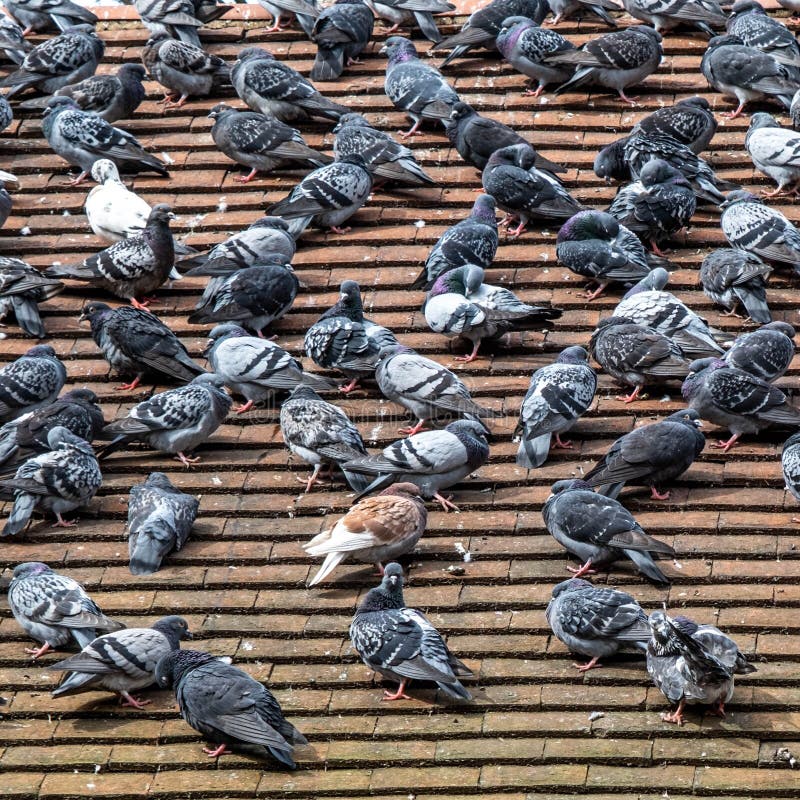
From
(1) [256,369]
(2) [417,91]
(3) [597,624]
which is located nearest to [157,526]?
(1) [256,369]

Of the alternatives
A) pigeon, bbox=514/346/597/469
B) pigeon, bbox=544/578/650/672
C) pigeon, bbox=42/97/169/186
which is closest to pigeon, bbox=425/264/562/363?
pigeon, bbox=514/346/597/469

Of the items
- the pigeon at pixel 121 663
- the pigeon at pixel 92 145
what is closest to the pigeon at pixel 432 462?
the pigeon at pixel 121 663

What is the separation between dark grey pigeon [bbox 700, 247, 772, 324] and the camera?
1373 cm

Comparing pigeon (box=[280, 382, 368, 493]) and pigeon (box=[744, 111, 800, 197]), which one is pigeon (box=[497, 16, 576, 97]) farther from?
pigeon (box=[280, 382, 368, 493])

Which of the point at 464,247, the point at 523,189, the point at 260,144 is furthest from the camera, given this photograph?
the point at 260,144

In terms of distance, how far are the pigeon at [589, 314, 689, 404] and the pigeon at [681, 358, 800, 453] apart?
0.38 metres

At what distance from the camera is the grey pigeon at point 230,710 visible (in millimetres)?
10586

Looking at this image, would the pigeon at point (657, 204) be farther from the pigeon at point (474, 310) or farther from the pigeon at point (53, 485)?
the pigeon at point (53, 485)

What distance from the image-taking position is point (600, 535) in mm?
11711

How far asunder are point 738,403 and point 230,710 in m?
3.84

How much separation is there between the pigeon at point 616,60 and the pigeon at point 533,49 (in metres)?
0.06

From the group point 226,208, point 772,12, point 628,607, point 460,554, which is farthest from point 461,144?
point 628,607

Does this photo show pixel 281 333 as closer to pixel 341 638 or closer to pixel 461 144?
pixel 461 144

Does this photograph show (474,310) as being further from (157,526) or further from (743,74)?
(743,74)
